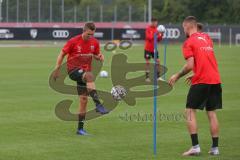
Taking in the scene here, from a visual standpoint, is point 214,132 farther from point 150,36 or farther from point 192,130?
point 150,36

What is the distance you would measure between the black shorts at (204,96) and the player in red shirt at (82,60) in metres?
2.99

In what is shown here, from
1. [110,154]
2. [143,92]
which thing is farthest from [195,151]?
[143,92]

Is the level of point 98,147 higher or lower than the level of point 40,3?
lower

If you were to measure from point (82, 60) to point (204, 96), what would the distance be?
11.7ft

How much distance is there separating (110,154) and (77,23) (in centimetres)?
5510

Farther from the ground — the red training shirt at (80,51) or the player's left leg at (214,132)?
the red training shirt at (80,51)

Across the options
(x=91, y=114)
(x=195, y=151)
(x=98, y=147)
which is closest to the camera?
(x=195, y=151)

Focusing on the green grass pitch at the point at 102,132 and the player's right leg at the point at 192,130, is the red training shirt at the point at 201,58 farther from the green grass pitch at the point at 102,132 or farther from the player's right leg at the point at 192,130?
the green grass pitch at the point at 102,132

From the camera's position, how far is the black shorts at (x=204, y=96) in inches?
425

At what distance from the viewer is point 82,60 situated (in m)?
13.6

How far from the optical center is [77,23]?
65.6m

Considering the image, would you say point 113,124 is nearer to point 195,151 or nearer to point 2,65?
point 195,151

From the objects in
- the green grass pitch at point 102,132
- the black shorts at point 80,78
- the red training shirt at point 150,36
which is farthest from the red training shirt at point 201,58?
the red training shirt at point 150,36

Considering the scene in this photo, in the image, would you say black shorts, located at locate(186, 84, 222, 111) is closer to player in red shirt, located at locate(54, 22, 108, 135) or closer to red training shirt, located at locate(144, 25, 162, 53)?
player in red shirt, located at locate(54, 22, 108, 135)
